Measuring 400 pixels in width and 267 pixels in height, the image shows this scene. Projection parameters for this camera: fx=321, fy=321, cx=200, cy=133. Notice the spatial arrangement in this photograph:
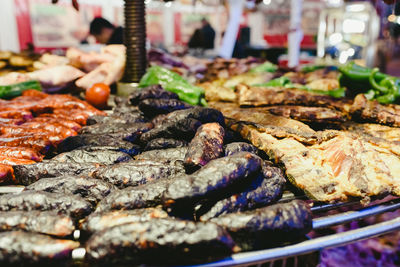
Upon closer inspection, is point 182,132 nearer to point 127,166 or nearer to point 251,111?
point 127,166

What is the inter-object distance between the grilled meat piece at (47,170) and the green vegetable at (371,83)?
3.08 m

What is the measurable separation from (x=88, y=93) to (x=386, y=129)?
121 inches

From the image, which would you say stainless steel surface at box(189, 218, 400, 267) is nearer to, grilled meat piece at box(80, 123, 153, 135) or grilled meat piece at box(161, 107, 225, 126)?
grilled meat piece at box(161, 107, 225, 126)

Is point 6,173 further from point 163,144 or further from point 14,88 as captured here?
point 14,88

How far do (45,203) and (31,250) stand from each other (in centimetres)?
31

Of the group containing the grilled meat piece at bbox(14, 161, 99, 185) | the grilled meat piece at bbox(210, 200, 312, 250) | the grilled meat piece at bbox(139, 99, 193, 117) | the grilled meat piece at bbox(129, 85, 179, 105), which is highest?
the grilled meat piece at bbox(129, 85, 179, 105)

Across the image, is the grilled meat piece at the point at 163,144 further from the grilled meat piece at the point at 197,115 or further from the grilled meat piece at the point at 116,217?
the grilled meat piece at the point at 116,217

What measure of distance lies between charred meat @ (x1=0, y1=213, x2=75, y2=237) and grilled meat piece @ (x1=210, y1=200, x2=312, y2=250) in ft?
2.17

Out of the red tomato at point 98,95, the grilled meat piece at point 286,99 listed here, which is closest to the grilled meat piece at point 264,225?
the grilled meat piece at point 286,99

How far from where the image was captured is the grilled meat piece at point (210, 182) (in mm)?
1470

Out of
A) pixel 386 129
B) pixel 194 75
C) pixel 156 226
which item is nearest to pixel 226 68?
pixel 194 75

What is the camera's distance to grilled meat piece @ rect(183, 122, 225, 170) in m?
1.77

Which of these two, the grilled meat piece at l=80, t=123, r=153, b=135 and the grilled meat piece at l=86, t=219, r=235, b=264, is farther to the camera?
the grilled meat piece at l=80, t=123, r=153, b=135

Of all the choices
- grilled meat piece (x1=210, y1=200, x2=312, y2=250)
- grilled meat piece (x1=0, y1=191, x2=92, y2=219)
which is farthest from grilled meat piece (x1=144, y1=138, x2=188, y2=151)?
grilled meat piece (x1=210, y1=200, x2=312, y2=250)
